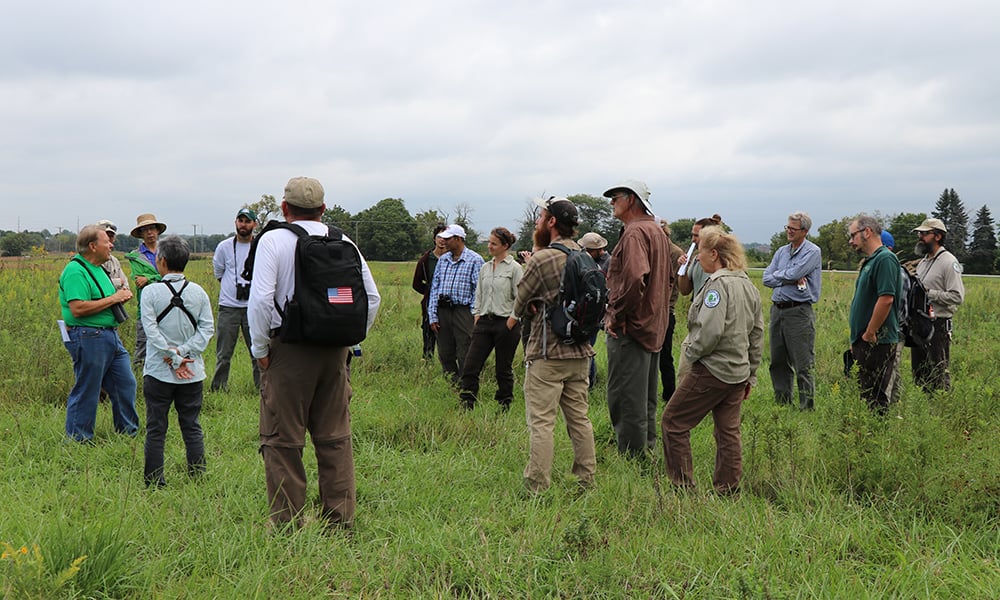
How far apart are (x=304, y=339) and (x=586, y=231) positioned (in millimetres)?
50973

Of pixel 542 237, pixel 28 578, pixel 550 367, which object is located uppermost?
pixel 542 237

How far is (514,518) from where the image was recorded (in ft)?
12.9

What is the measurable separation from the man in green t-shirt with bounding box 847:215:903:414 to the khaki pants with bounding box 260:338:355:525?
4.31 meters

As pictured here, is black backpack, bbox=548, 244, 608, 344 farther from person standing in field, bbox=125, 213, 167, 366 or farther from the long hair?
person standing in field, bbox=125, 213, 167, 366

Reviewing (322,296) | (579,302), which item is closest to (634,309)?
(579,302)

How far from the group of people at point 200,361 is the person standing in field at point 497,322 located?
2.69 m

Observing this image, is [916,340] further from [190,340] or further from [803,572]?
[190,340]

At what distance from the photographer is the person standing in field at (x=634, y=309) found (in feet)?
15.7

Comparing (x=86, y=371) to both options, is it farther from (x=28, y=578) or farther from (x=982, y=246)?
(x=982, y=246)

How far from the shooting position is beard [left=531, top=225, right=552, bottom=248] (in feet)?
15.9

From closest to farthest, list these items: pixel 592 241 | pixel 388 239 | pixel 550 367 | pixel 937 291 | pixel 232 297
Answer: pixel 550 367
pixel 937 291
pixel 232 297
pixel 592 241
pixel 388 239

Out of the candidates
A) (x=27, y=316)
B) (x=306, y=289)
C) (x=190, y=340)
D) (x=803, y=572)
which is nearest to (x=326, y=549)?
(x=306, y=289)

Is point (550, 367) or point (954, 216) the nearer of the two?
point (550, 367)

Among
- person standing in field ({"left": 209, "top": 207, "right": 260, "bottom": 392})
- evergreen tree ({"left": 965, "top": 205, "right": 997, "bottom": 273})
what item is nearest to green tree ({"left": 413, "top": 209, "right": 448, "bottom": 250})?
person standing in field ({"left": 209, "top": 207, "right": 260, "bottom": 392})
